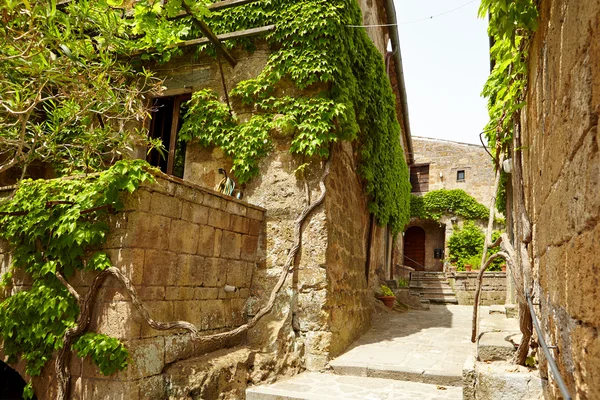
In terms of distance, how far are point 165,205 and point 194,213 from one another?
1.20ft

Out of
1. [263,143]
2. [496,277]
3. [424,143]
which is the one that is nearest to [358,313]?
[263,143]

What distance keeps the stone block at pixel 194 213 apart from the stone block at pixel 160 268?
1.27 feet

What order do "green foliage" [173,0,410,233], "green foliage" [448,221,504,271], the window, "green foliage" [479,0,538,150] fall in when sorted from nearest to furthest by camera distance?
"green foliage" [479,0,538,150], "green foliage" [173,0,410,233], "green foliage" [448,221,504,271], the window

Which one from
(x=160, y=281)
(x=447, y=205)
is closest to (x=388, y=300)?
(x=160, y=281)

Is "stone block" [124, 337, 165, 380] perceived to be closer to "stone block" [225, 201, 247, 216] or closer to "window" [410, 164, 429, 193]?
"stone block" [225, 201, 247, 216]

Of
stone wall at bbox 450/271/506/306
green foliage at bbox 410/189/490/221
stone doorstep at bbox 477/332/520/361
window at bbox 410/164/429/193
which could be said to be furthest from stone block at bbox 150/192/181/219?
window at bbox 410/164/429/193

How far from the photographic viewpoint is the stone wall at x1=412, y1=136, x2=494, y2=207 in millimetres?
19234

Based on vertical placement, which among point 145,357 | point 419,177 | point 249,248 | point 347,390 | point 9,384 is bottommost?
point 9,384

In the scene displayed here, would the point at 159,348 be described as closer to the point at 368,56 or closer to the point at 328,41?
the point at 328,41

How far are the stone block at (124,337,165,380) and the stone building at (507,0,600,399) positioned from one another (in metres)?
3.00

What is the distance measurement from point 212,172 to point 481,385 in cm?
396

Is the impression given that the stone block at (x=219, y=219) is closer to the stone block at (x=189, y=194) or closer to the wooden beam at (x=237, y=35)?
the stone block at (x=189, y=194)

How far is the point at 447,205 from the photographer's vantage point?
18.9m

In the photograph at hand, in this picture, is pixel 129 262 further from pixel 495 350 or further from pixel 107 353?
pixel 495 350
